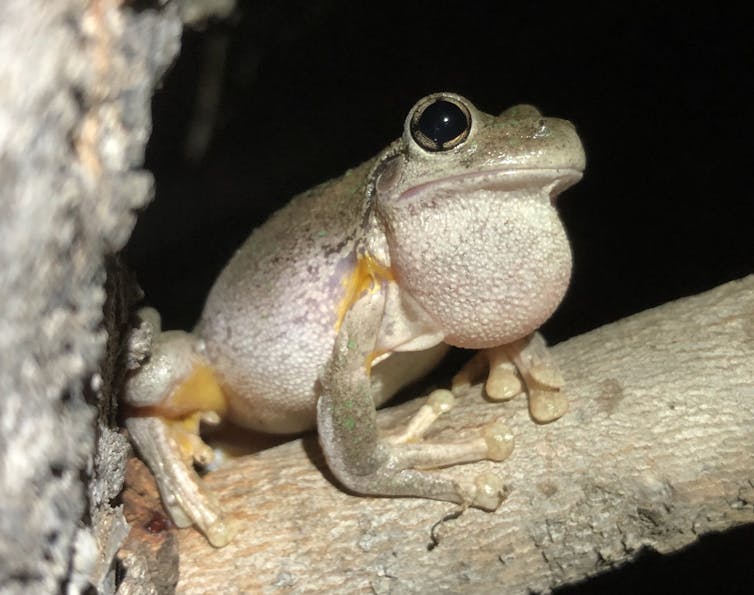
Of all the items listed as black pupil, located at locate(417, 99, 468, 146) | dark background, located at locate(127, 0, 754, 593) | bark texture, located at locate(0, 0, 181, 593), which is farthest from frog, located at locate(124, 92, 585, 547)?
dark background, located at locate(127, 0, 754, 593)

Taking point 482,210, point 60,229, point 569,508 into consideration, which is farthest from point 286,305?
point 60,229

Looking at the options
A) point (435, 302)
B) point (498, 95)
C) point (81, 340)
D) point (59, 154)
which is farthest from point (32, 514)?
point (498, 95)

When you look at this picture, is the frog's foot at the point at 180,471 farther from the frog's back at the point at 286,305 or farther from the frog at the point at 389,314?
the frog's back at the point at 286,305

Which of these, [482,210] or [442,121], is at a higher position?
[442,121]

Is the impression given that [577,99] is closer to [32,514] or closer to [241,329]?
[241,329]

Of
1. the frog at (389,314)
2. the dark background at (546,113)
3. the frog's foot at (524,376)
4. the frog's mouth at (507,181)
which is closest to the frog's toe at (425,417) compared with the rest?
the frog at (389,314)

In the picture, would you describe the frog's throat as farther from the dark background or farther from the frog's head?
the dark background

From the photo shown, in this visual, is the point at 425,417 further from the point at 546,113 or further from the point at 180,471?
the point at 546,113
